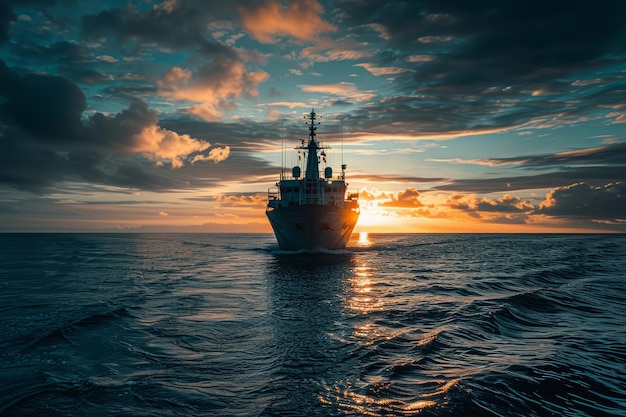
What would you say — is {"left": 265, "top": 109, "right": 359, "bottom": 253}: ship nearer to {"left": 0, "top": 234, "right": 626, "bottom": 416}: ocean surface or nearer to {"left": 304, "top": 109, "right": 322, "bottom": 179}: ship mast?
{"left": 304, "top": 109, "right": 322, "bottom": 179}: ship mast

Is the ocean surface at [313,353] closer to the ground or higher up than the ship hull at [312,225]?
closer to the ground

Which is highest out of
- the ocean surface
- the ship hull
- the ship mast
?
the ship mast

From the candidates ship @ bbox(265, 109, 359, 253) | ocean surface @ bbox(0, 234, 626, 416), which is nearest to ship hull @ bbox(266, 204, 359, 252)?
ship @ bbox(265, 109, 359, 253)

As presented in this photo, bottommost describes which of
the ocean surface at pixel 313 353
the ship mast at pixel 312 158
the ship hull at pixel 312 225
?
the ocean surface at pixel 313 353

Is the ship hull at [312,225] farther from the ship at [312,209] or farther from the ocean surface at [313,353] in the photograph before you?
the ocean surface at [313,353]

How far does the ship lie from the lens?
1917 inches

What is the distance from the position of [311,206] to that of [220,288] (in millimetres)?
19539

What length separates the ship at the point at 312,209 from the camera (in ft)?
160

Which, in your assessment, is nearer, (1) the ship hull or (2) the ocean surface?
(2) the ocean surface

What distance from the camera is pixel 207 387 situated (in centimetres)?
1008

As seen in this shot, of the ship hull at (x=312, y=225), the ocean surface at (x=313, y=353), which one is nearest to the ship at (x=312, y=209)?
the ship hull at (x=312, y=225)

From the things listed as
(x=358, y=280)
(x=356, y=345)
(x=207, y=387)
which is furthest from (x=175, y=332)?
(x=358, y=280)

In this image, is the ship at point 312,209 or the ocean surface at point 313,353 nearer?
the ocean surface at point 313,353

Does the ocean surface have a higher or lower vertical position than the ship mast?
lower
